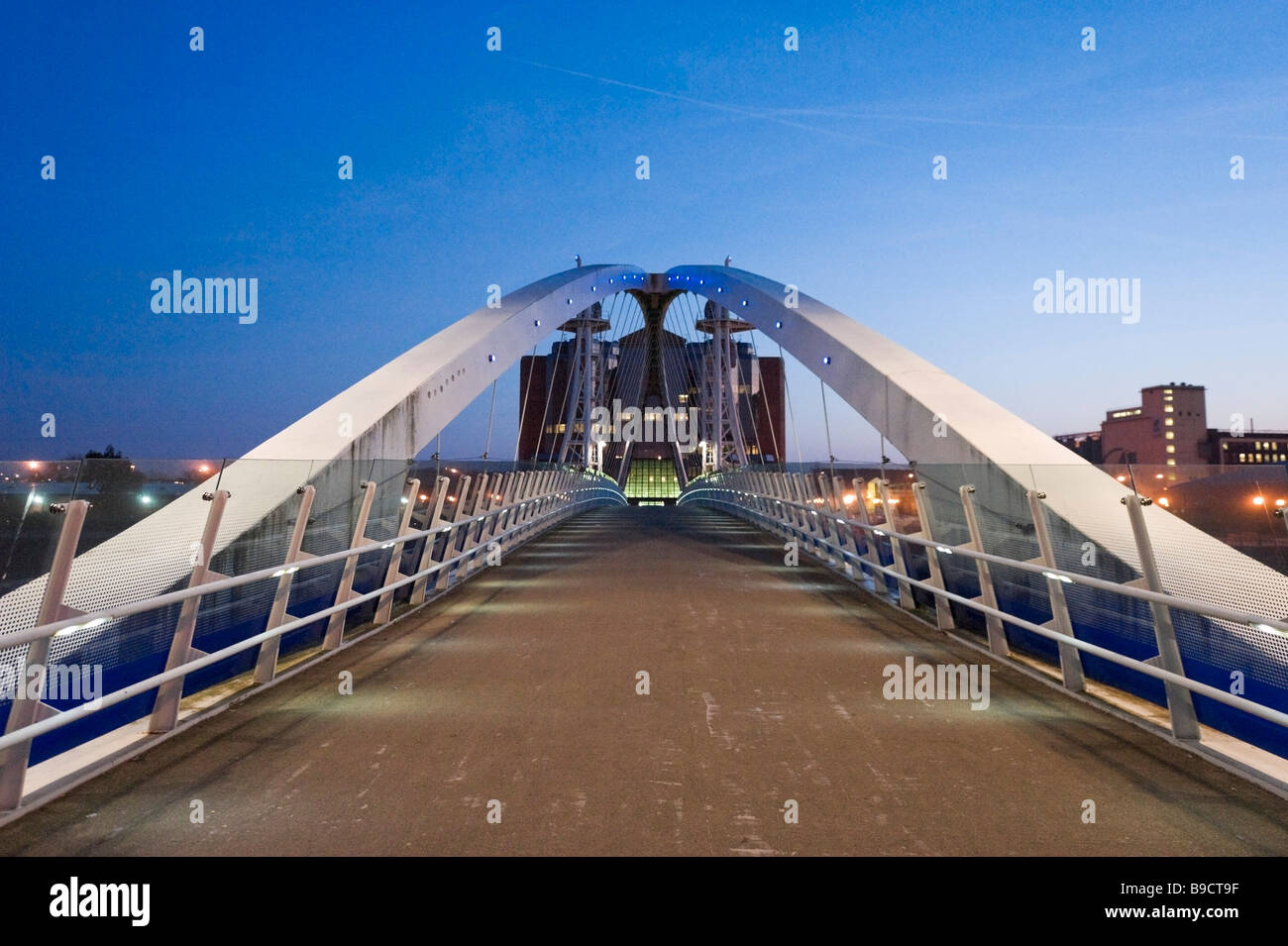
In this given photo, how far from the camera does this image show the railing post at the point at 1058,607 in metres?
6.43

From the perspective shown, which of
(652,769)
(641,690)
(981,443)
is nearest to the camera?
(652,769)

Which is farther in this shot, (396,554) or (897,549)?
(897,549)

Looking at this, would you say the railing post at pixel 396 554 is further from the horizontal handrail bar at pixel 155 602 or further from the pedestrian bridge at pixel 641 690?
the horizontal handrail bar at pixel 155 602

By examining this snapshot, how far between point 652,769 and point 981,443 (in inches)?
352

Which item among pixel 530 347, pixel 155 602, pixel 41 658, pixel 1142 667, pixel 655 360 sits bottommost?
pixel 1142 667

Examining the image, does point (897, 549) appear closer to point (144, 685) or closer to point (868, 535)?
point (868, 535)

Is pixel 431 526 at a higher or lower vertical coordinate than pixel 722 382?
lower

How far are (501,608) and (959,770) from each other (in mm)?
6888

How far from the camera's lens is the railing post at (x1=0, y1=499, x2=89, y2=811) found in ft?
13.2

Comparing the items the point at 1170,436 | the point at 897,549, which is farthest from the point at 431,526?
the point at 1170,436

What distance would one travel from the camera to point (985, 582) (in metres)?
7.84

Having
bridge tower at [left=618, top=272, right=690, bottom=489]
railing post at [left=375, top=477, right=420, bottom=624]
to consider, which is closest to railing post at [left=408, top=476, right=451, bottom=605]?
railing post at [left=375, top=477, right=420, bottom=624]

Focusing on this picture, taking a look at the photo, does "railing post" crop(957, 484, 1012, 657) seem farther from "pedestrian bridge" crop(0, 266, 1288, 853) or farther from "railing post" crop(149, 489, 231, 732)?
"railing post" crop(149, 489, 231, 732)
